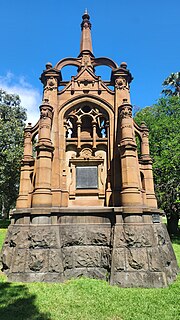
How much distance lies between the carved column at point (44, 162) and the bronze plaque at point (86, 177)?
4.82 feet

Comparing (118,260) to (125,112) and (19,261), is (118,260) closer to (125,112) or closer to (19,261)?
(19,261)

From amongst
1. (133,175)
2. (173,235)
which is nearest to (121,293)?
(133,175)

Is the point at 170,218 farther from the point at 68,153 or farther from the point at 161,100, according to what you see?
the point at 68,153

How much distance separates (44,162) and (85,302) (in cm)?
455

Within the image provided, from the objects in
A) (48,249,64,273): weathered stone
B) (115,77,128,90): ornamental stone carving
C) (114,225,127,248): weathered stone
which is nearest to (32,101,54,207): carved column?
(48,249,64,273): weathered stone

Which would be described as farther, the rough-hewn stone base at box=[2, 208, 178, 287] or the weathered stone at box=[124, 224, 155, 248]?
the weathered stone at box=[124, 224, 155, 248]

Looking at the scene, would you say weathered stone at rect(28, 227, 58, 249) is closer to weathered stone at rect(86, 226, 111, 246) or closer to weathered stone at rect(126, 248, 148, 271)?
weathered stone at rect(86, 226, 111, 246)

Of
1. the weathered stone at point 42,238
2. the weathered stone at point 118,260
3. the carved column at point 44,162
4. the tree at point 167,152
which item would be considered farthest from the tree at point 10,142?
the weathered stone at point 118,260

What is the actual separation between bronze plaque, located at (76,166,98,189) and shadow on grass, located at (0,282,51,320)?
4132 mm

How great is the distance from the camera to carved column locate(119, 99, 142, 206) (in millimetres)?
7594

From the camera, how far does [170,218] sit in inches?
858

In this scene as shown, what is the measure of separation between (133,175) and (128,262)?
112 inches

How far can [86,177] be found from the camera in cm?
919

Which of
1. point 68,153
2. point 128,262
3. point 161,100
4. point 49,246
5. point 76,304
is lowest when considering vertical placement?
point 76,304
